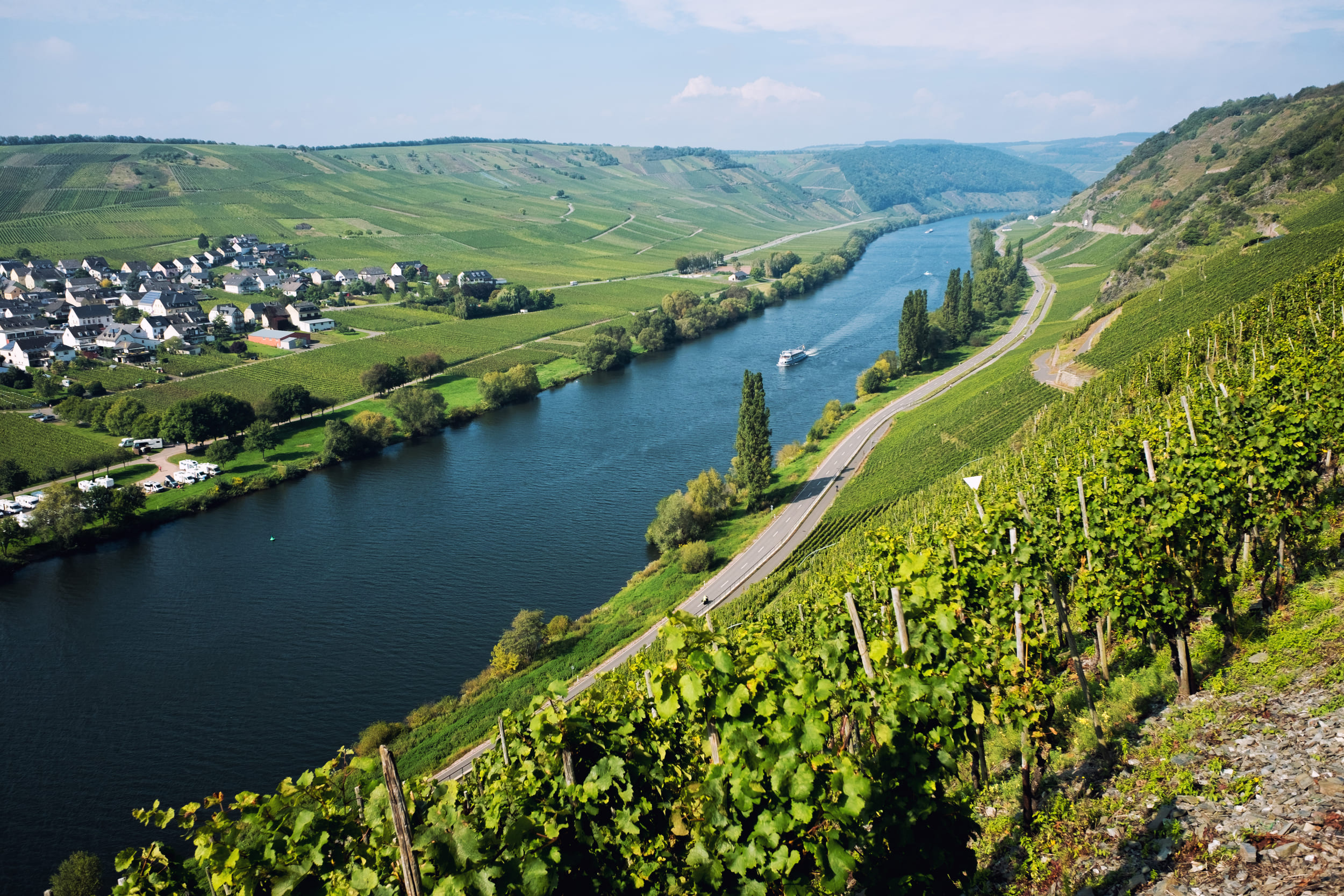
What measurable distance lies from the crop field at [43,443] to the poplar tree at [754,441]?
5508cm

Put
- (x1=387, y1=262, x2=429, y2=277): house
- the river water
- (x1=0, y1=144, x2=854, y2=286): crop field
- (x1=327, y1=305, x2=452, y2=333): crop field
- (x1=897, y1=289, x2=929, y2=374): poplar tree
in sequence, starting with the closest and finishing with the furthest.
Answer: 1. the river water
2. (x1=897, y1=289, x2=929, y2=374): poplar tree
3. (x1=327, y1=305, x2=452, y2=333): crop field
4. (x1=387, y1=262, x2=429, y2=277): house
5. (x1=0, y1=144, x2=854, y2=286): crop field

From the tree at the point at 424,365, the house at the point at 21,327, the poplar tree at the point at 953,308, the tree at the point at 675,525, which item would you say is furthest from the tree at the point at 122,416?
the poplar tree at the point at 953,308

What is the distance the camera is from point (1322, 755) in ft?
27.5

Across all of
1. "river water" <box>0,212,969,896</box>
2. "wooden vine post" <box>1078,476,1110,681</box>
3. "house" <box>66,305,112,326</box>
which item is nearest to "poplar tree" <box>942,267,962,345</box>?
"river water" <box>0,212,969,896</box>

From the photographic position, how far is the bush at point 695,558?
41844 millimetres

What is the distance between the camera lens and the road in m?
33.1

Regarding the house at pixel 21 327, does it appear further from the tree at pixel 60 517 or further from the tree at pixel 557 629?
the tree at pixel 557 629

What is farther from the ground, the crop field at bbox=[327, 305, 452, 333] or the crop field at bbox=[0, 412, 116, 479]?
the crop field at bbox=[327, 305, 452, 333]

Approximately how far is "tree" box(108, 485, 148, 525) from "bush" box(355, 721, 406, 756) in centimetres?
3372

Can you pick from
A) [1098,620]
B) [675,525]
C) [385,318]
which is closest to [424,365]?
[385,318]

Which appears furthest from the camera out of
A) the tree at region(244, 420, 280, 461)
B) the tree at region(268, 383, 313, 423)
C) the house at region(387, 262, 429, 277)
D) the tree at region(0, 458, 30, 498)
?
the house at region(387, 262, 429, 277)

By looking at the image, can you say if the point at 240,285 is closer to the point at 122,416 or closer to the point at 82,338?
the point at 82,338

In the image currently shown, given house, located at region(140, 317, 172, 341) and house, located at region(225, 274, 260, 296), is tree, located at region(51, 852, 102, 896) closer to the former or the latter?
house, located at region(140, 317, 172, 341)

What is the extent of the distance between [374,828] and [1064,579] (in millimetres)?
13170
